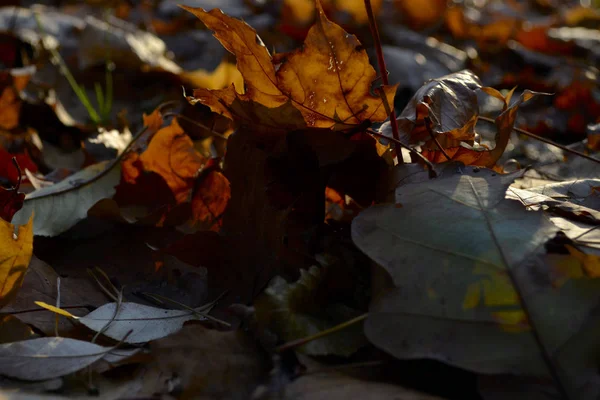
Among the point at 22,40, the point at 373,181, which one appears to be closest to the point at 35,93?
the point at 22,40

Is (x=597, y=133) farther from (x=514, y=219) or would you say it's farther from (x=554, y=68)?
(x=554, y=68)

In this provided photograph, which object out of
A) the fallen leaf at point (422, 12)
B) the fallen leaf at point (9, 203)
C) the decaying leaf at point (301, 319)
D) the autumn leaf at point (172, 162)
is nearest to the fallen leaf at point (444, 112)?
the decaying leaf at point (301, 319)

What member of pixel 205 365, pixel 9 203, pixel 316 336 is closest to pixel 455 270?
pixel 316 336

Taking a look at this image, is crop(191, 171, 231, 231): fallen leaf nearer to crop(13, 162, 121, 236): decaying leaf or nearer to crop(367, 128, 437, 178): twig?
crop(13, 162, 121, 236): decaying leaf

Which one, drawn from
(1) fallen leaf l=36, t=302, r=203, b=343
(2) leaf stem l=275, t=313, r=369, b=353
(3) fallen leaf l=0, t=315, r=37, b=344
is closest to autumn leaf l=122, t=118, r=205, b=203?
(1) fallen leaf l=36, t=302, r=203, b=343

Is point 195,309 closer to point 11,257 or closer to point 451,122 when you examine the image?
point 11,257

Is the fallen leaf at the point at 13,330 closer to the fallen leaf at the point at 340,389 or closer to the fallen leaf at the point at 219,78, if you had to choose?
the fallen leaf at the point at 340,389
